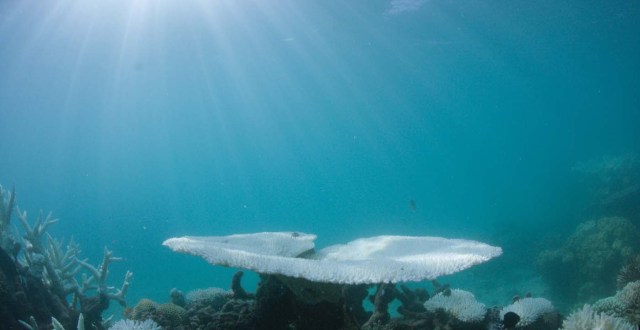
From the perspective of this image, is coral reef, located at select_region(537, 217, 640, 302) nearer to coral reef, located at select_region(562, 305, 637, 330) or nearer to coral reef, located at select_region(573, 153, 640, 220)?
coral reef, located at select_region(573, 153, 640, 220)

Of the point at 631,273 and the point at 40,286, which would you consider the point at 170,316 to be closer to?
the point at 40,286

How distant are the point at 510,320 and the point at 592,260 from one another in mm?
13471

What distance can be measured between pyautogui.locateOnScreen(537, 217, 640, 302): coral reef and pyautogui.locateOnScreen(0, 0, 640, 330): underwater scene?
0.08 m

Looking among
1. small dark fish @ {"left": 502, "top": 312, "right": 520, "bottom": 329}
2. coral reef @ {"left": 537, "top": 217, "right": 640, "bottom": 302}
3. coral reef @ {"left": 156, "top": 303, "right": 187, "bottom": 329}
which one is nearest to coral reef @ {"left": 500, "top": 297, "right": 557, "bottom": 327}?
small dark fish @ {"left": 502, "top": 312, "right": 520, "bottom": 329}

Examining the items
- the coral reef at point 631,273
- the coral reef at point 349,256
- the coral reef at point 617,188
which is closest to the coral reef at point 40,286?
the coral reef at point 349,256

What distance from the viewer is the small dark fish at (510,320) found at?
4.21m

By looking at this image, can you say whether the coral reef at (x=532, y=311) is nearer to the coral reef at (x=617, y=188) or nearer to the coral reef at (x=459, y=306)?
the coral reef at (x=459, y=306)

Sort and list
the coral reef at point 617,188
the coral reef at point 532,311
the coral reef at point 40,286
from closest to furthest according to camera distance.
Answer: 1. the coral reef at point 532,311
2. the coral reef at point 40,286
3. the coral reef at point 617,188

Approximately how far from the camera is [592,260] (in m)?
14.6

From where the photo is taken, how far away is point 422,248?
13.6ft

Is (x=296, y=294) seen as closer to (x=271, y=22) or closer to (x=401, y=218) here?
(x=271, y=22)

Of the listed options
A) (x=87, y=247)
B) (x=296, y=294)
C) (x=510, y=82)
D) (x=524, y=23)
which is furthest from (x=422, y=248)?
(x=87, y=247)

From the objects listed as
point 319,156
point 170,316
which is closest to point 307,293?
point 170,316

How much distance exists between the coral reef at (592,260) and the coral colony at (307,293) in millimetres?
7930
